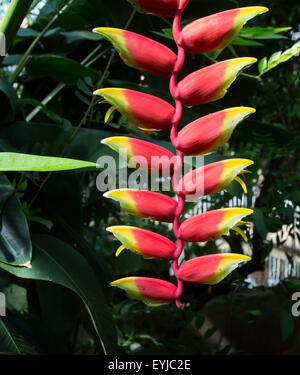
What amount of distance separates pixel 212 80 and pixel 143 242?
0.26 ft

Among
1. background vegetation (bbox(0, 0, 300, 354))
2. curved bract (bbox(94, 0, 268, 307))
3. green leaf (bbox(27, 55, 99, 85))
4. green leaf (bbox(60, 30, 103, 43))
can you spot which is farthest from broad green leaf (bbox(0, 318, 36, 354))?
green leaf (bbox(60, 30, 103, 43))

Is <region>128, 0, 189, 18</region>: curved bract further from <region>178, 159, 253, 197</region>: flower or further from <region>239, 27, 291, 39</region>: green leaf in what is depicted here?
<region>239, 27, 291, 39</region>: green leaf

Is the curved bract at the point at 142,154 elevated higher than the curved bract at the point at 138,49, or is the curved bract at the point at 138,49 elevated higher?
the curved bract at the point at 138,49

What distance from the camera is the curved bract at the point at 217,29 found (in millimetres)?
190

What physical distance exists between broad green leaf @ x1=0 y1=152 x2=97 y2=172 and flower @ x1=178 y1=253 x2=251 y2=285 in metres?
0.06

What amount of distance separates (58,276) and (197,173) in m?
0.21

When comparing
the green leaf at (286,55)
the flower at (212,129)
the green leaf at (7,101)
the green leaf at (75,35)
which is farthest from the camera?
the green leaf at (75,35)

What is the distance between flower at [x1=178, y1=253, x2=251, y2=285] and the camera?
0.19 meters

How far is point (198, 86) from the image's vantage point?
0.19 metres

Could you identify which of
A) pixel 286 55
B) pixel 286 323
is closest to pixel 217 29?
pixel 286 55

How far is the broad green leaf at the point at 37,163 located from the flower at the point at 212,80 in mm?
56

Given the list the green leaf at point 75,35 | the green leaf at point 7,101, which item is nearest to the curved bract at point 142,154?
A: the green leaf at point 7,101

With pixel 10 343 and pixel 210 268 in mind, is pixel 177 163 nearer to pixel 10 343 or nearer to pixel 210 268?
pixel 210 268

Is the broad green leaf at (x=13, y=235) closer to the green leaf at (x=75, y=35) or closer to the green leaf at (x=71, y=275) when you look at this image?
the green leaf at (x=71, y=275)
